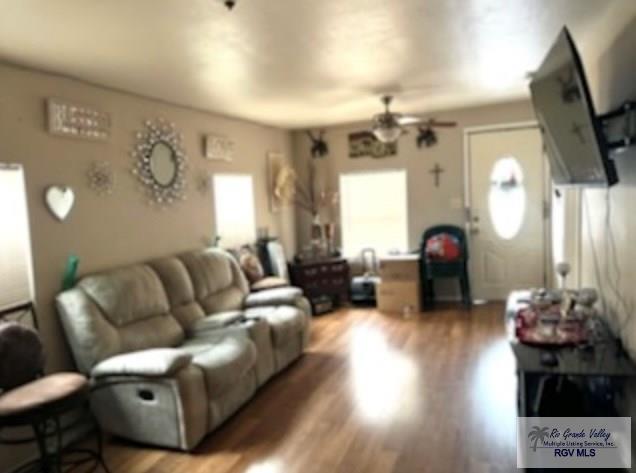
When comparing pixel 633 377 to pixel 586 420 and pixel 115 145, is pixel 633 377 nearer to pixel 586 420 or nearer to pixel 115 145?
pixel 586 420

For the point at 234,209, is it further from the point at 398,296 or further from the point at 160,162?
the point at 398,296

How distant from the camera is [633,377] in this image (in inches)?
83.4

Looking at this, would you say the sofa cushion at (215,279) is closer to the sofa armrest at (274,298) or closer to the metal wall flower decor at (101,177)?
the sofa armrest at (274,298)

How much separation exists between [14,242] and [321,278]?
→ 140 inches

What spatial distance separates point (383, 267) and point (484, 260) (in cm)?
128

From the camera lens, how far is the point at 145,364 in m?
2.79

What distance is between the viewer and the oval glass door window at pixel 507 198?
579 centimetres

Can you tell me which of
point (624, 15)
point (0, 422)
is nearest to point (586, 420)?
point (624, 15)

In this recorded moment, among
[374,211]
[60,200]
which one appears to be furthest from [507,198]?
[60,200]

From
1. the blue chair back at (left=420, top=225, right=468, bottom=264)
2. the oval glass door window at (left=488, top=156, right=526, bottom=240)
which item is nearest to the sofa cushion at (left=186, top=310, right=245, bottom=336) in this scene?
the blue chair back at (left=420, top=225, right=468, bottom=264)

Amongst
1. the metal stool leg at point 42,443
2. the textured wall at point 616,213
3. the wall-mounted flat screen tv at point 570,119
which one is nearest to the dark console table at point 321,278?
the textured wall at point 616,213

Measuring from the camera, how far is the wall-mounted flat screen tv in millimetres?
1996

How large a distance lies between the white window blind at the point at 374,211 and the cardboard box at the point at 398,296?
737 millimetres

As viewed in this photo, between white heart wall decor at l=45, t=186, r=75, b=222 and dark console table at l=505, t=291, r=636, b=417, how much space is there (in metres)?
2.84
